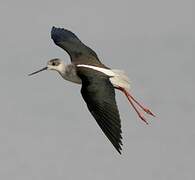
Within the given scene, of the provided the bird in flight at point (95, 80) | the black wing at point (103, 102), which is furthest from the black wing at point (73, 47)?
the black wing at point (103, 102)

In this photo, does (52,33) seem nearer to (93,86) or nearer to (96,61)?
(96,61)

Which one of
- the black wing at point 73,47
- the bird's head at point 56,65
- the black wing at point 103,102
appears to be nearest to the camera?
the black wing at point 103,102

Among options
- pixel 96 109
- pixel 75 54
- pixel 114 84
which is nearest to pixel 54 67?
pixel 75 54

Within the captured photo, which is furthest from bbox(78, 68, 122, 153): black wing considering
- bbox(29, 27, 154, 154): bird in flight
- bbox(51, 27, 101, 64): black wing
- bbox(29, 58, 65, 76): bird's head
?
bbox(51, 27, 101, 64): black wing

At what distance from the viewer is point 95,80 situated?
22.6 metres

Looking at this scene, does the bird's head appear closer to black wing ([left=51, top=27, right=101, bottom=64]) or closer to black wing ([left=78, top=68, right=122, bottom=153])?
black wing ([left=51, top=27, right=101, bottom=64])

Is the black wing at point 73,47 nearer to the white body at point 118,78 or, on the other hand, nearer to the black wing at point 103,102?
the white body at point 118,78

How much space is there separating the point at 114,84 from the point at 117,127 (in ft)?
9.58

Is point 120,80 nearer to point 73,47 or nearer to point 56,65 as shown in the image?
point 56,65

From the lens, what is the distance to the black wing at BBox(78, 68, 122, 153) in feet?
69.1

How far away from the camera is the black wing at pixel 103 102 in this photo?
21.0 meters

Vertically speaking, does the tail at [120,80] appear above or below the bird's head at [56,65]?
below

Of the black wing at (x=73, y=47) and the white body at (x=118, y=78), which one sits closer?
the white body at (x=118, y=78)

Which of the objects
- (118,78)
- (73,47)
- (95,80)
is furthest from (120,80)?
(73,47)
